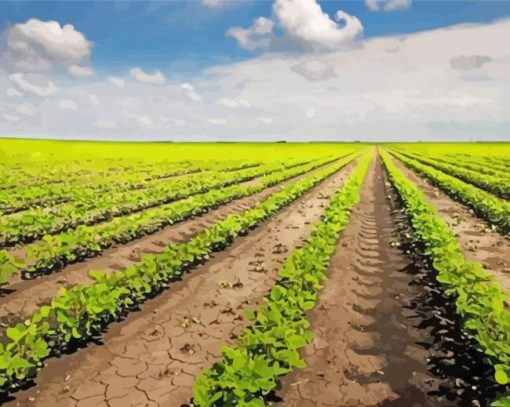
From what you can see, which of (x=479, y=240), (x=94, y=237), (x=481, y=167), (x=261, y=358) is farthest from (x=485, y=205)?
(x=481, y=167)

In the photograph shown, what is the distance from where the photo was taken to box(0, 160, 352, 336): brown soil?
725 centimetres


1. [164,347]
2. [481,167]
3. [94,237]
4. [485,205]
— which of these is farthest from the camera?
[481,167]

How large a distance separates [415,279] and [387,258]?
67.3 inches

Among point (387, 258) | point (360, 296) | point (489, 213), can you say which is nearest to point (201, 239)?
point (360, 296)

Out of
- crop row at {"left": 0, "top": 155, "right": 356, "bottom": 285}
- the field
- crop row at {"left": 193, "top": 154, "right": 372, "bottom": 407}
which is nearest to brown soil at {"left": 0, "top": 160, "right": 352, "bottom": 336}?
the field

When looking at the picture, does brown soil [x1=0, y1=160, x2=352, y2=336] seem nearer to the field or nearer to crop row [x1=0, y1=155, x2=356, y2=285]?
the field

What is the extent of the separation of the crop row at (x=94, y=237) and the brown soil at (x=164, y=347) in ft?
7.77

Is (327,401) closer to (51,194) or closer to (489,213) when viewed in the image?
(489,213)

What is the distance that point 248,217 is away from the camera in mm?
13281

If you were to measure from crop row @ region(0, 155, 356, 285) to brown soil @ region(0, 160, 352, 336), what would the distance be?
0.68 feet

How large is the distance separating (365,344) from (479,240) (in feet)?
26.2

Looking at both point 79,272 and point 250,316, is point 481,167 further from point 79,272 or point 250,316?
point 250,316

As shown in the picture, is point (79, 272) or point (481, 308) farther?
point (79, 272)

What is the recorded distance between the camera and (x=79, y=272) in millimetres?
8953
